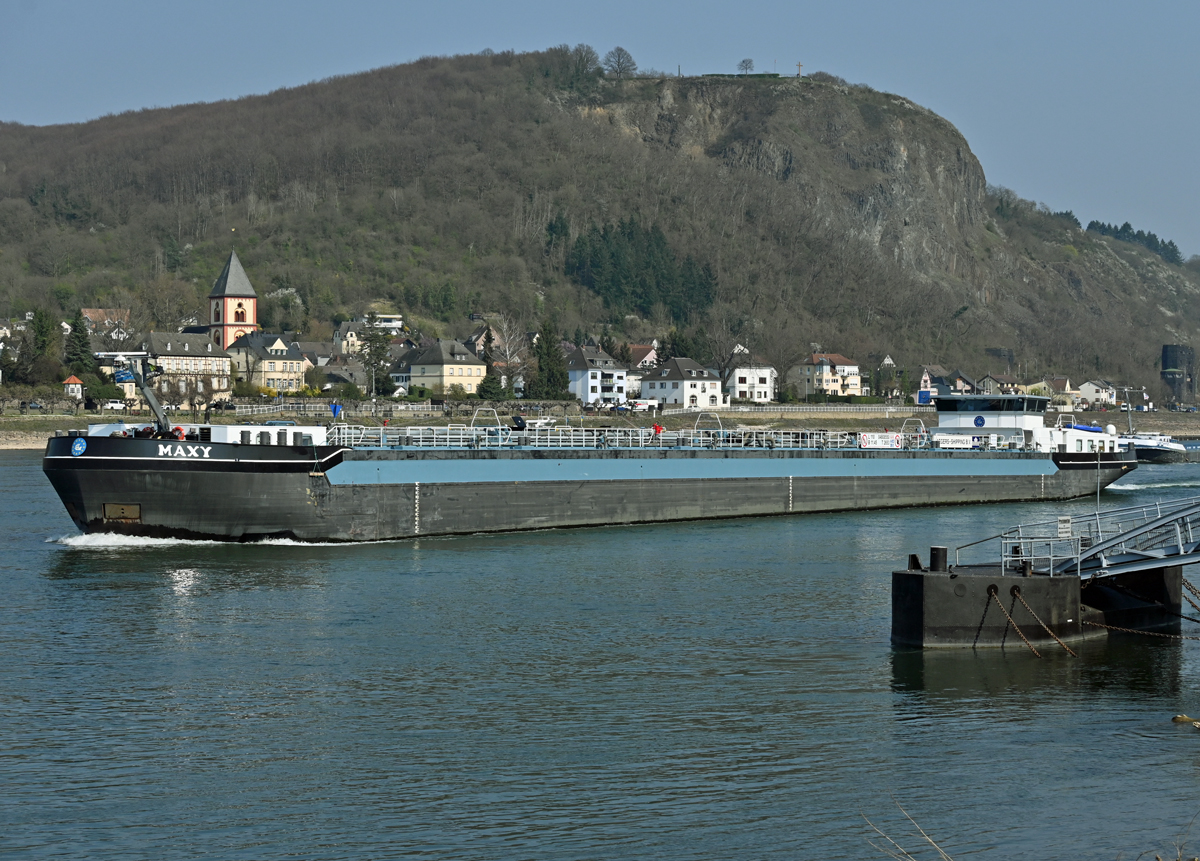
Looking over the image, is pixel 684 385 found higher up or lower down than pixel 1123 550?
higher up

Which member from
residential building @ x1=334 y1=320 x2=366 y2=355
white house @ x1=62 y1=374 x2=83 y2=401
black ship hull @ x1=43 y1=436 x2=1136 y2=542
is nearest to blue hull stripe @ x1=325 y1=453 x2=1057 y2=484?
black ship hull @ x1=43 y1=436 x2=1136 y2=542

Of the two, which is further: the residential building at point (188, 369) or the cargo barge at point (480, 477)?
the residential building at point (188, 369)

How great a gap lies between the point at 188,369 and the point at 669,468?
88535 millimetres

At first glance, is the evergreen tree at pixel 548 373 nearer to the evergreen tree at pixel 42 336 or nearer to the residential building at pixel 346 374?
the residential building at pixel 346 374

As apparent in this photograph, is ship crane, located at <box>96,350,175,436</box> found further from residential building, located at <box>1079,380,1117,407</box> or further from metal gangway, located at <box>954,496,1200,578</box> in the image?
residential building, located at <box>1079,380,1117,407</box>

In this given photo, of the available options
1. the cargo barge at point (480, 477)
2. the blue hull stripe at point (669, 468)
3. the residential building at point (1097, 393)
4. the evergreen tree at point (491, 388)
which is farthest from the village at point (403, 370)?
the cargo barge at point (480, 477)

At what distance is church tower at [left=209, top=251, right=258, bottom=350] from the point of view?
486ft

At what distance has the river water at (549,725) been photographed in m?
15.0

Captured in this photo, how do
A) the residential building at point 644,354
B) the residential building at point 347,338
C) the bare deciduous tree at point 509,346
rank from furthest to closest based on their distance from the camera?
the residential building at point 644,354 → the residential building at point 347,338 → the bare deciduous tree at point 509,346

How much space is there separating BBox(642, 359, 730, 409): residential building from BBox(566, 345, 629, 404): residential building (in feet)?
10.1

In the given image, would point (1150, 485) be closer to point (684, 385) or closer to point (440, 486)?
point (440, 486)

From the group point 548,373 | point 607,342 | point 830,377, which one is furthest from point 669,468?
point 830,377

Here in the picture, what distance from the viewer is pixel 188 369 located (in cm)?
12269

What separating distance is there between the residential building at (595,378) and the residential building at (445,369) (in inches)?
454
